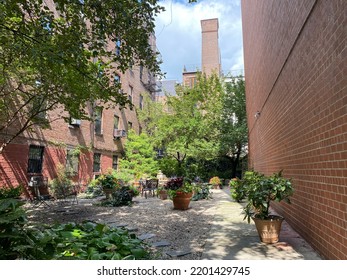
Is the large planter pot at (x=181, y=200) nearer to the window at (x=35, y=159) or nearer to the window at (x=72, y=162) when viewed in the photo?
the window at (x=35, y=159)

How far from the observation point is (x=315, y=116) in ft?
11.6

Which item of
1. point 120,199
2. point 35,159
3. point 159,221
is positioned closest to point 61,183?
point 35,159

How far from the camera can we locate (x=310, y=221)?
384 centimetres

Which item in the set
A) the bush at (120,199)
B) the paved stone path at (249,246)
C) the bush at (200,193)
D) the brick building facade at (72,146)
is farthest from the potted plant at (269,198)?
the bush at (200,193)

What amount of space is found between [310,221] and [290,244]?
1.75 ft

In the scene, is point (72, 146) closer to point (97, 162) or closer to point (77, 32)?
point (97, 162)

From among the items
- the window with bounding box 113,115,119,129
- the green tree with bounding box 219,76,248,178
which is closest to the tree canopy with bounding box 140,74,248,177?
the green tree with bounding box 219,76,248,178

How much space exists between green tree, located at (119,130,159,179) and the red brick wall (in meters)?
11.9

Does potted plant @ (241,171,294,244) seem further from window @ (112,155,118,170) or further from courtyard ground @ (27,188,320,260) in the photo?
window @ (112,155,118,170)

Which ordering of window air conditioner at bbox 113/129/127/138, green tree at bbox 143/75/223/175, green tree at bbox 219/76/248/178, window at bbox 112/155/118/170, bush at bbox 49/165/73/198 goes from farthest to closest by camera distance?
green tree at bbox 219/76/248/178 < window at bbox 112/155/118/170 < window air conditioner at bbox 113/129/127/138 < green tree at bbox 143/75/223/175 < bush at bbox 49/165/73/198

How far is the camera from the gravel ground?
4.23m

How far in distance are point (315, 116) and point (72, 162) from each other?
12.8 metres

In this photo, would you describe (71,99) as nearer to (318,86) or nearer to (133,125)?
(318,86)

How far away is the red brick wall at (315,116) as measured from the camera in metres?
2.73
